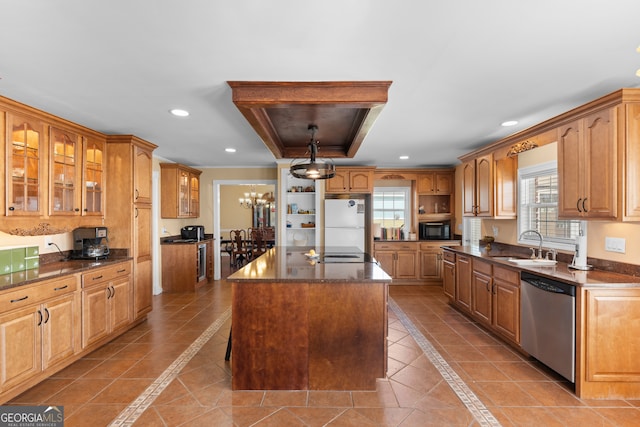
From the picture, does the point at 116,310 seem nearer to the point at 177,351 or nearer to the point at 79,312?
the point at 79,312

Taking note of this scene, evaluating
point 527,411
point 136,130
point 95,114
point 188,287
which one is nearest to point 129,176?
point 136,130

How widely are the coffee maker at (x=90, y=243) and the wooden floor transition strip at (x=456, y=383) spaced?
3.59m

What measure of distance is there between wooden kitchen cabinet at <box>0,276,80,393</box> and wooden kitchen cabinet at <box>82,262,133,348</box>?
117 millimetres

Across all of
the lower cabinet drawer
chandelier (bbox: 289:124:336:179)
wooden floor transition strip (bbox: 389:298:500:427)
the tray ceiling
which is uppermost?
the tray ceiling

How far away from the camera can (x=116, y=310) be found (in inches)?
131

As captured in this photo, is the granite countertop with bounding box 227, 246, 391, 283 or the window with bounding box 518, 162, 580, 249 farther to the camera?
the window with bounding box 518, 162, 580, 249

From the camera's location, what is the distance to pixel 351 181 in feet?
18.7

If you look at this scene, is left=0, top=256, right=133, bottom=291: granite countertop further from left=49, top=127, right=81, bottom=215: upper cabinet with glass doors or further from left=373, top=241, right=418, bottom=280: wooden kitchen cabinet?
left=373, top=241, right=418, bottom=280: wooden kitchen cabinet

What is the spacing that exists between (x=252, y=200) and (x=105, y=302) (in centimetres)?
677

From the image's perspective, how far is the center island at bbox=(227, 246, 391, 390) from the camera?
2387 millimetres

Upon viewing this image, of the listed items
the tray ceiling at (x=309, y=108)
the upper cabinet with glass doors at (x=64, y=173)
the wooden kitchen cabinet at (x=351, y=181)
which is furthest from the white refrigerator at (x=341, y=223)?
the upper cabinet with glass doors at (x=64, y=173)

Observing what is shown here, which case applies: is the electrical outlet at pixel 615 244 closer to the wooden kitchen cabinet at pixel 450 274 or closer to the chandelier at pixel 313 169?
the wooden kitchen cabinet at pixel 450 274

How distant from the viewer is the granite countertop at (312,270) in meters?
2.31

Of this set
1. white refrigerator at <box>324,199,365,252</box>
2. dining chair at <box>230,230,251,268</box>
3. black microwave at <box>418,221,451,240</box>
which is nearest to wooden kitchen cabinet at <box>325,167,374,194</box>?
white refrigerator at <box>324,199,365,252</box>
